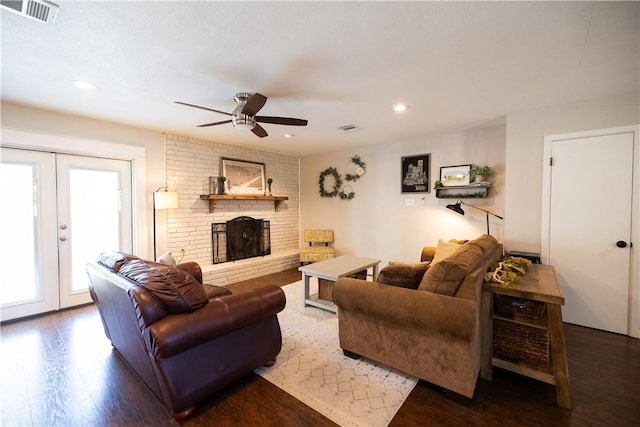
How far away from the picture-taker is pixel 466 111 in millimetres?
3260

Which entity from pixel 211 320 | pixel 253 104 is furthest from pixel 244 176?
pixel 211 320

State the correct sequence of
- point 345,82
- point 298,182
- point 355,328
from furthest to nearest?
point 298,182, point 345,82, point 355,328

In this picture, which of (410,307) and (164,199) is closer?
(410,307)

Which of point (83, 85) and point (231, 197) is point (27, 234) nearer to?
point (83, 85)

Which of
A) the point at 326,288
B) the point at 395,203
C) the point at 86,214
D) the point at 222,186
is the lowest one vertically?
the point at 326,288

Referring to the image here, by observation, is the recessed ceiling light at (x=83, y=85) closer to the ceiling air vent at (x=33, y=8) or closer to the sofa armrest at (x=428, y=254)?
the ceiling air vent at (x=33, y=8)

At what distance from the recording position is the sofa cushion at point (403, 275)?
2.05 metres

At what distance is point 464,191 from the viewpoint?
412cm

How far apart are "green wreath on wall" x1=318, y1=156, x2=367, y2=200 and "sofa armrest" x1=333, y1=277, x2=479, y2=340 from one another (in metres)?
3.34

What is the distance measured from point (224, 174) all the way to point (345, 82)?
313 cm

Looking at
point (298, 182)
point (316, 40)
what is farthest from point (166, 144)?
point (316, 40)

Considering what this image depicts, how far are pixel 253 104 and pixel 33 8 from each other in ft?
4.41

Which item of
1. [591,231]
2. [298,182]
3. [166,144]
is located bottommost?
[591,231]

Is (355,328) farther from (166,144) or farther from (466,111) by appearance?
(166,144)
